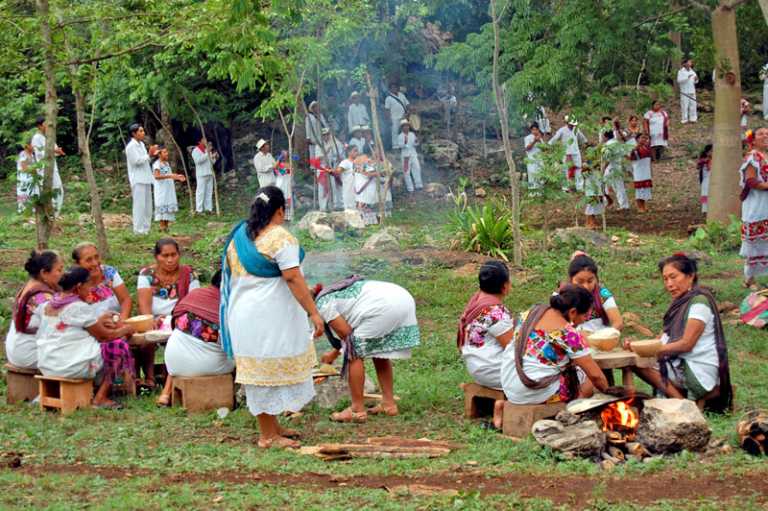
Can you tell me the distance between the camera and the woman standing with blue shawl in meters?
6.77

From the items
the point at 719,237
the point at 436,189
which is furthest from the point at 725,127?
the point at 436,189

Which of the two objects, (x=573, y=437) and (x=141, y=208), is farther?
(x=141, y=208)

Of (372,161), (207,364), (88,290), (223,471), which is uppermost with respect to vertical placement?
(372,161)

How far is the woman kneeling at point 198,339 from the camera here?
308 inches

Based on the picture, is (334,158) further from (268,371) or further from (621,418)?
(621,418)

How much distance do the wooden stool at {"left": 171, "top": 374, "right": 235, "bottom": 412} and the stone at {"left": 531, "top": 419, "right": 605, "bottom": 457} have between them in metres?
2.57

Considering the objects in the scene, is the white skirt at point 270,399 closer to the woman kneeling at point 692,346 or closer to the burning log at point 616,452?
the burning log at point 616,452

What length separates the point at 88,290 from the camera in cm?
851

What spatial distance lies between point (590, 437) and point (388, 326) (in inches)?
73.3

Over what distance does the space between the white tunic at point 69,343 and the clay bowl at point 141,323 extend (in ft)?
0.89

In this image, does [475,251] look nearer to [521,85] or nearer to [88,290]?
[521,85]

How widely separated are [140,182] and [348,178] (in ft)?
15.3

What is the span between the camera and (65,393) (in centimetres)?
807

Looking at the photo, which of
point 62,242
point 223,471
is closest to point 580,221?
point 62,242
